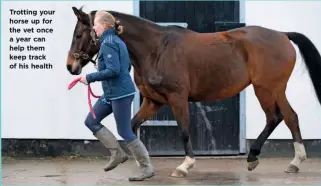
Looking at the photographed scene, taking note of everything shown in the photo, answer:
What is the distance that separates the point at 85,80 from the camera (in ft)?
20.7

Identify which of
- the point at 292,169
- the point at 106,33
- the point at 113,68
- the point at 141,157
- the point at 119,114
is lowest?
the point at 292,169

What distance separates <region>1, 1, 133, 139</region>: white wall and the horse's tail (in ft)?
7.32

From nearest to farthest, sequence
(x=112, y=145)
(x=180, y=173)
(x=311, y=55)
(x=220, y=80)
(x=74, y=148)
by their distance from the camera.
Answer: (x=112, y=145) < (x=180, y=173) < (x=220, y=80) < (x=311, y=55) < (x=74, y=148)

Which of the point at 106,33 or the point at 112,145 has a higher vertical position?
the point at 106,33

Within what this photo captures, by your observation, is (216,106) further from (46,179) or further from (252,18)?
(46,179)

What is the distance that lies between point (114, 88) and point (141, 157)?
2.51 ft

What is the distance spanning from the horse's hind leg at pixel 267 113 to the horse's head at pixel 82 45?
1.93m

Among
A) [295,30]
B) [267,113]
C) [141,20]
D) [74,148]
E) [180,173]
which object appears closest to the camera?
[180,173]

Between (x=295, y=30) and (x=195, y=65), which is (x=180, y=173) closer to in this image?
(x=195, y=65)

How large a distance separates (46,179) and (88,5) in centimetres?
258

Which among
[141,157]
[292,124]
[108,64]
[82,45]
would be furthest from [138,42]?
[292,124]

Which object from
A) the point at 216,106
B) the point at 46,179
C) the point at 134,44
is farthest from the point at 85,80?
the point at 216,106

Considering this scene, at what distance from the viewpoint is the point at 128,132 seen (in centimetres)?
654

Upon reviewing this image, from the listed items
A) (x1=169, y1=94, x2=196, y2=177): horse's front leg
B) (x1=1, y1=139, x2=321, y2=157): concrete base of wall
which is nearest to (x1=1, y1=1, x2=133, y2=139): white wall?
(x1=1, y1=139, x2=321, y2=157): concrete base of wall
